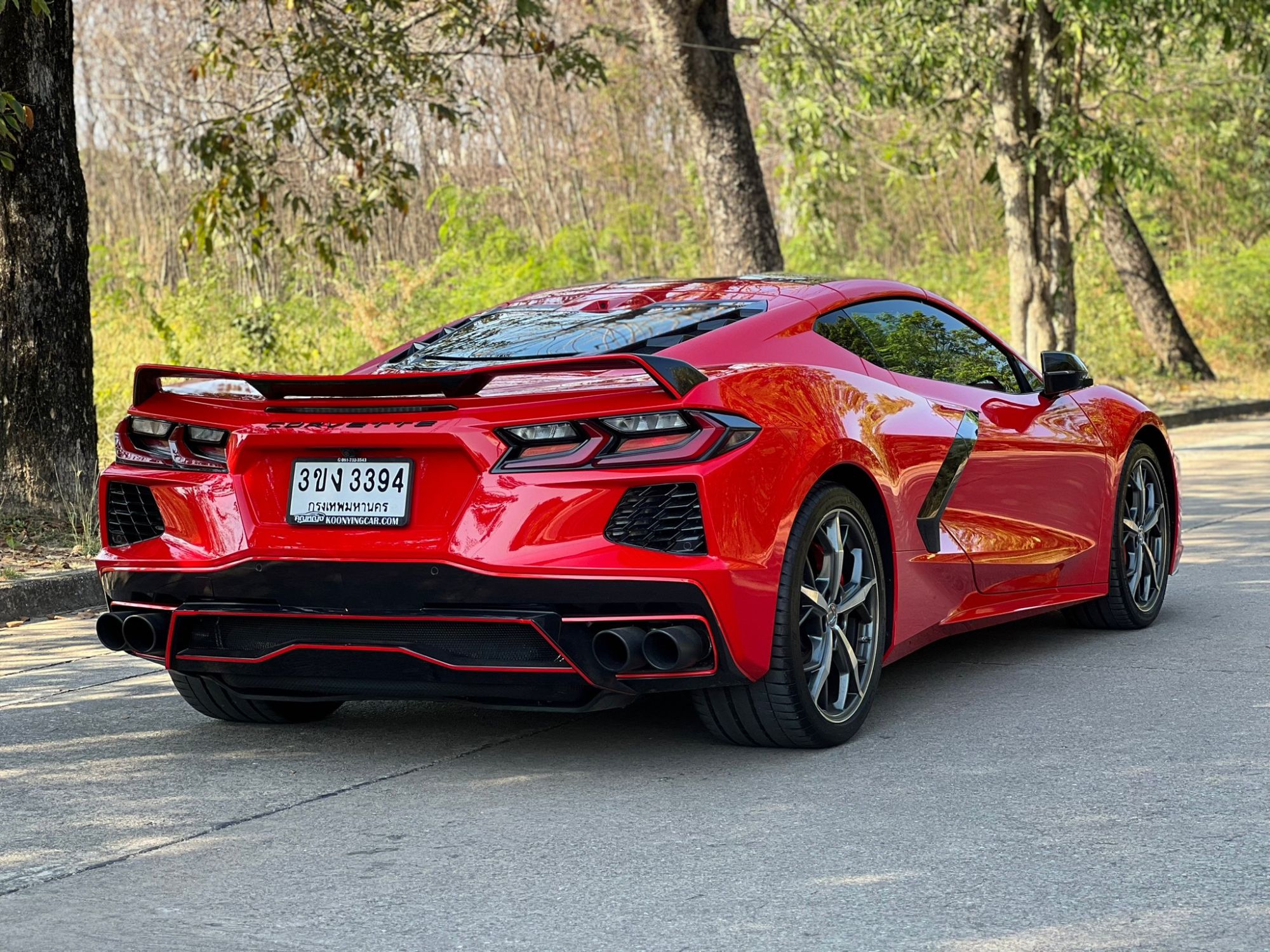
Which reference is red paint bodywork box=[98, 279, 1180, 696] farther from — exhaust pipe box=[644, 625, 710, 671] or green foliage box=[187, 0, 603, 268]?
green foliage box=[187, 0, 603, 268]

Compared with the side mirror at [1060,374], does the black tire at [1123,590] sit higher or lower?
lower

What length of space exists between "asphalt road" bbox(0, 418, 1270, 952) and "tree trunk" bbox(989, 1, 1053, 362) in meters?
13.2

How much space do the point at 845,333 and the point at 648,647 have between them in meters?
1.58

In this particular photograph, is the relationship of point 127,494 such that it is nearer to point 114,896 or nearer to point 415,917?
point 114,896

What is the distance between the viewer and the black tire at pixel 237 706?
5.72 metres

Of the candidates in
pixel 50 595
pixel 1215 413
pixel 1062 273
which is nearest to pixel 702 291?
pixel 50 595

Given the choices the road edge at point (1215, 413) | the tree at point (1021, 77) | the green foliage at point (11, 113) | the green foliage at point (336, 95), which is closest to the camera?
the green foliage at point (11, 113)

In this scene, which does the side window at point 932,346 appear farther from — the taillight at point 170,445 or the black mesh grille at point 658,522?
the taillight at point 170,445

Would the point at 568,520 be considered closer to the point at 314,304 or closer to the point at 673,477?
the point at 673,477

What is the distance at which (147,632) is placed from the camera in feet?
16.8

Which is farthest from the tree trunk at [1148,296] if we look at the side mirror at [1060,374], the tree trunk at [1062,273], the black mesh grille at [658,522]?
the black mesh grille at [658,522]

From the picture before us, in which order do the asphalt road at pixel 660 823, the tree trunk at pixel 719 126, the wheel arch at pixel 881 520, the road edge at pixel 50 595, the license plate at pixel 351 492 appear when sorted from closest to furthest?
the asphalt road at pixel 660 823 → the license plate at pixel 351 492 → the wheel arch at pixel 881 520 → the road edge at pixel 50 595 → the tree trunk at pixel 719 126

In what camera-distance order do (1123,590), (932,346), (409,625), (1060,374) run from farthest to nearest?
(1123,590) → (1060,374) → (932,346) → (409,625)

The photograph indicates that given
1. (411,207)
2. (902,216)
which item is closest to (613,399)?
(411,207)
